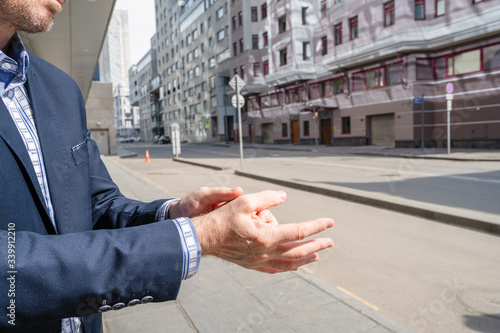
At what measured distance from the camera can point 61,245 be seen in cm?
93

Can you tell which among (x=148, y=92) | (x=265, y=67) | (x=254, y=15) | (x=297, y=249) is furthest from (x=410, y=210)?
(x=148, y=92)

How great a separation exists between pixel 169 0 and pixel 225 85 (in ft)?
101

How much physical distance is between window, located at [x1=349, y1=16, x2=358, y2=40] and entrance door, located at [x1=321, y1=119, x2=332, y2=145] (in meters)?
7.47

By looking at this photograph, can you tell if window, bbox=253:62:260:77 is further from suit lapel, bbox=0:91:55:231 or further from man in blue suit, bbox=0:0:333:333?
suit lapel, bbox=0:91:55:231

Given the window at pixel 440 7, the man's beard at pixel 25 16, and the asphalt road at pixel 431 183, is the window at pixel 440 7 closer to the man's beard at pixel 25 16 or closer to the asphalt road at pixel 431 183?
the asphalt road at pixel 431 183

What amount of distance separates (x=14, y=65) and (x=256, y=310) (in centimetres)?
254

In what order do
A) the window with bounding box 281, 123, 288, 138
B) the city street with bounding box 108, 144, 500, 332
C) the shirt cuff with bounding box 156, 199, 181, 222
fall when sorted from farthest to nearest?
the window with bounding box 281, 123, 288, 138 < the city street with bounding box 108, 144, 500, 332 < the shirt cuff with bounding box 156, 199, 181, 222

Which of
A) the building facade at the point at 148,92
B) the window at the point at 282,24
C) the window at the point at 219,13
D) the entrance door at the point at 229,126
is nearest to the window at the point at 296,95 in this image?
the window at the point at 282,24

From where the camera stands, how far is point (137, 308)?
3.24m

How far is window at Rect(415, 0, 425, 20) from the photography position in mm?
24109

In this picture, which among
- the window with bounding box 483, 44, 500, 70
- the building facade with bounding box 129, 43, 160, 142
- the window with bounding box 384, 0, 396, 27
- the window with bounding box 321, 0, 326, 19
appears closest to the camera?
the window with bounding box 483, 44, 500, 70

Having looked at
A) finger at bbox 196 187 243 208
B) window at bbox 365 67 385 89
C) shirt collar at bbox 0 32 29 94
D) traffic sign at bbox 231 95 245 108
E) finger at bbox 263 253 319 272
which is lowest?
finger at bbox 263 253 319 272

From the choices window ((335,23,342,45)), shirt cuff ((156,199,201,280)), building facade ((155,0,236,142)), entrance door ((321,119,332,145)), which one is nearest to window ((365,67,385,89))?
window ((335,23,342,45))

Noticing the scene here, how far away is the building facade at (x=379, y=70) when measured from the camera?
70.7ft
